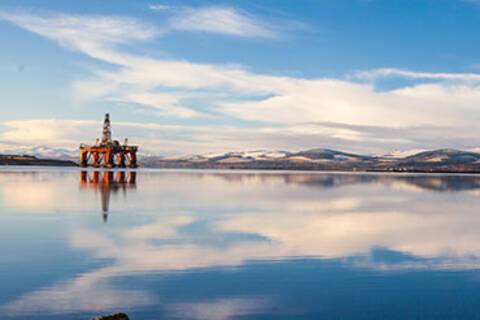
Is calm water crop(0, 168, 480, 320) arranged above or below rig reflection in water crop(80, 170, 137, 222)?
below

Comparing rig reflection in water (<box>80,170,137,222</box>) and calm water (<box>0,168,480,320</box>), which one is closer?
calm water (<box>0,168,480,320</box>)

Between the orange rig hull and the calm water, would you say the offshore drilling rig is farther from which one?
the calm water

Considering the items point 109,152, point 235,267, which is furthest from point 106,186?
point 109,152

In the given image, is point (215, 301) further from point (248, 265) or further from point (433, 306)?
point (433, 306)

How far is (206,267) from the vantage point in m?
11.7

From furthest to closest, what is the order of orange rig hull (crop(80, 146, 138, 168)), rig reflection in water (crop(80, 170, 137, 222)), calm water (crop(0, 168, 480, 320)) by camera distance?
orange rig hull (crop(80, 146, 138, 168))
rig reflection in water (crop(80, 170, 137, 222))
calm water (crop(0, 168, 480, 320))

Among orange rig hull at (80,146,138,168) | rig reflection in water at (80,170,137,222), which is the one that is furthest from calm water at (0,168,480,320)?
orange rig hull at (80,146,138,168)

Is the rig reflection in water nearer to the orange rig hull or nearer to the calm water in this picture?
the calm water

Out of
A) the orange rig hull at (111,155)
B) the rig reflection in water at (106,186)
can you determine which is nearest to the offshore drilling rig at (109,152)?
the orange rig hull at (111,155)

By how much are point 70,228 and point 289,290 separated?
34.3 feet

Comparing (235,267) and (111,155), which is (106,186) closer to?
(235,267)

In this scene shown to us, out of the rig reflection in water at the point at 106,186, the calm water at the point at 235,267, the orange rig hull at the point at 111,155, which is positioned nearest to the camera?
the calm water at the point at 235,267

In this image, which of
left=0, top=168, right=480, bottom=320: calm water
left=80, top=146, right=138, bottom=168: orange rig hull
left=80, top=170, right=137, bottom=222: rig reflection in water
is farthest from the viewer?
left=80, top=146, right=138, bottom=168: orange rig hull

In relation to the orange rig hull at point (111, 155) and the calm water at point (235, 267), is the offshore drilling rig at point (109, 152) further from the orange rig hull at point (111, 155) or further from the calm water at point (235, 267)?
the calm water at point (235, 267)
